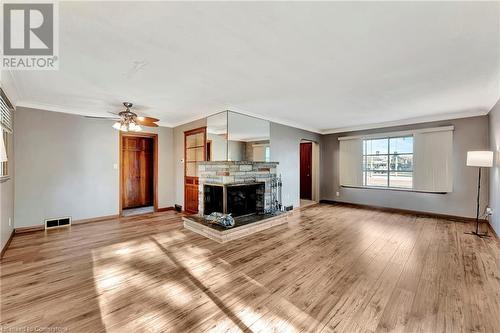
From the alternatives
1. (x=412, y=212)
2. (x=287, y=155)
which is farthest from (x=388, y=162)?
(x=287, y=155)

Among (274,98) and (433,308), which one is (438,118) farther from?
(433,308)

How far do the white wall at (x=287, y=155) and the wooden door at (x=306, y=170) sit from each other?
1378 millimetres

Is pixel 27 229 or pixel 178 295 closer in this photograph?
pixel 178 295

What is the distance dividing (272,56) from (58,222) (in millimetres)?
5232

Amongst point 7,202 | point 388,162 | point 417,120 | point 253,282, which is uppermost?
point 417,120

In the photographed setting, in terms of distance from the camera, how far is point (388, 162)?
6117 mm

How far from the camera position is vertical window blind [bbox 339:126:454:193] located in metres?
5.17

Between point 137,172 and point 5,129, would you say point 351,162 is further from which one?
point 5,129

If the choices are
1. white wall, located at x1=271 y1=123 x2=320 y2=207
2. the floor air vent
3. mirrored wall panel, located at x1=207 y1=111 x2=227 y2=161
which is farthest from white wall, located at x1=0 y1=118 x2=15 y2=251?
white wall, located at x1=271 y1=123 x2=320 y2=207

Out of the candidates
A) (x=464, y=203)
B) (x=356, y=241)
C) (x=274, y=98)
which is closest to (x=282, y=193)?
(x=356, y=241)

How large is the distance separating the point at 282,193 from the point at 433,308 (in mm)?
3971


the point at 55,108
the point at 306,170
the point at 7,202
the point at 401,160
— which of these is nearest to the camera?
the point at 7,202

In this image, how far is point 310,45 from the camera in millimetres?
2145

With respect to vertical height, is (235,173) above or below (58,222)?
above
